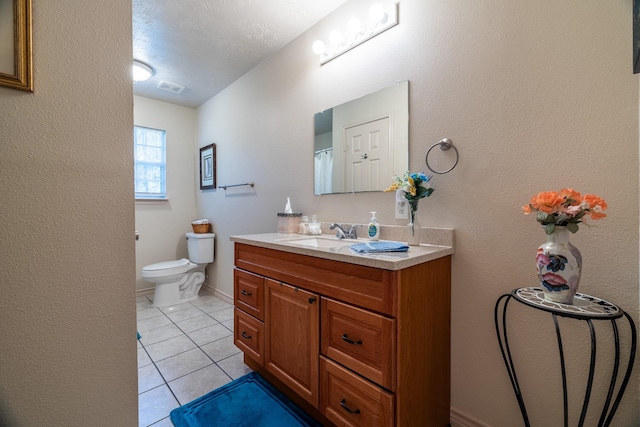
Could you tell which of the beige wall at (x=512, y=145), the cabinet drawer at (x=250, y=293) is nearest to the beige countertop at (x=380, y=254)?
the beige wall at (x=512, y=145)

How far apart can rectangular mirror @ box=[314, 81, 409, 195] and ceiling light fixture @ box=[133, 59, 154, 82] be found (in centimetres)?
172

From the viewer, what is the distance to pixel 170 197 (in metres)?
3.38

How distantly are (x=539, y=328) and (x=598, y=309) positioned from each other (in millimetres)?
293

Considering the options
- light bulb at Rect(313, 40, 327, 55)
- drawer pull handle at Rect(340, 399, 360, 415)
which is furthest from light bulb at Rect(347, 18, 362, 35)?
drawer pull handle at Rect(340, 399, 360, 415)

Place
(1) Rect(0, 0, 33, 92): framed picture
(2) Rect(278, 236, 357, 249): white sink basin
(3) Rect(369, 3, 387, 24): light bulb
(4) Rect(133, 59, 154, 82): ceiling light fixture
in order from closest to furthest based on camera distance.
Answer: (1) Rect(0, 0, 33, 92): framed picture → (3) Rect(369, 3, 387, 24): light bulb → (2) Rect(278, 236, 357, 249): white sink basin → (4) Rect(133, 59, 154, 82): ceiling light fixture

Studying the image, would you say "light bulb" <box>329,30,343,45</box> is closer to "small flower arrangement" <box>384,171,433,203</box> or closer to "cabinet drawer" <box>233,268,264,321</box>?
"small flower arrangement" <box>384,171,433,203</box>

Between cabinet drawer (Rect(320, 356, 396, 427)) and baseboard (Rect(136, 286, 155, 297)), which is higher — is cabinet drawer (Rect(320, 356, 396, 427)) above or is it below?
above

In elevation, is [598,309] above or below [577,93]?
below

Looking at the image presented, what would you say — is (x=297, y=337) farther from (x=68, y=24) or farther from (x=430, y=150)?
(x=68, y=24)

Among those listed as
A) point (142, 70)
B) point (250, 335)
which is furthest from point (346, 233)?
point (142, 70)

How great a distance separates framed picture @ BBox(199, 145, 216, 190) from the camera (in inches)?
125

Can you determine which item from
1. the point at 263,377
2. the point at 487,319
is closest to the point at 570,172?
the point at 487,319

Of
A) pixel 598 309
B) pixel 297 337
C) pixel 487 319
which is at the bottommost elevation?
pixel 297 337

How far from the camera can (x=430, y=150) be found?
139 centimetres
